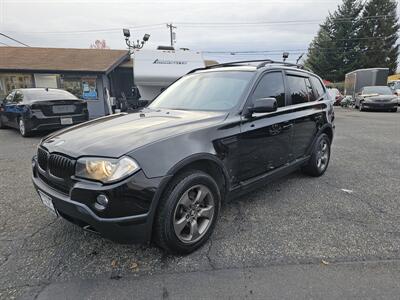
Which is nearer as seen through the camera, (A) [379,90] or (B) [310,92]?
(B) [310,92]

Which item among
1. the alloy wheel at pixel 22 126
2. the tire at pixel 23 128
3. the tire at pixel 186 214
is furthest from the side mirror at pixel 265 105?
the alloy wheel at pixel 22 126

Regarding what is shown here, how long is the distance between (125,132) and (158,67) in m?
11.2

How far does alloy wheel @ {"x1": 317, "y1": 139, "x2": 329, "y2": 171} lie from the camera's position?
485 centimetres

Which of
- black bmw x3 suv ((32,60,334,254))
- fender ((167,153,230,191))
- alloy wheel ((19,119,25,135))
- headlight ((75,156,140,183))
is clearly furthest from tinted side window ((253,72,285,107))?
alloy wheel ((19,119,25,135))

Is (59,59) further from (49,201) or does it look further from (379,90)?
(379,90)

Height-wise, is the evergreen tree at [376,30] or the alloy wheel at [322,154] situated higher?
the evergreen tree at [376,30]

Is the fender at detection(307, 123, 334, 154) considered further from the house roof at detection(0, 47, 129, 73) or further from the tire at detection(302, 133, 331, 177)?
the house roof at detection(0, 47, 129, 73)

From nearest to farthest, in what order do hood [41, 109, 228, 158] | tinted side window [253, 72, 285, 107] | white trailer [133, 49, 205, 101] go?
hood [41, 109, 228, 158] < tinted side window [253, 72, 285, 107] < white trailer [133, 49, 205, 101]

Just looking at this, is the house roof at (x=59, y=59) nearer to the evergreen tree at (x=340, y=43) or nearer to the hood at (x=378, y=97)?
the hood at (x=378, y=97)

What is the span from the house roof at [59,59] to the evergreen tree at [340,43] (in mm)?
33787

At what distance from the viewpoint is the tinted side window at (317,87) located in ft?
15.9

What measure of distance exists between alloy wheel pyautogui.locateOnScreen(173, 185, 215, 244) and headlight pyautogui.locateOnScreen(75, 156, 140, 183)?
0.57m

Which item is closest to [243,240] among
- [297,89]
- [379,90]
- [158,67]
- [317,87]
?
[297,89]

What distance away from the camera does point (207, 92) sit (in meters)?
3.63
